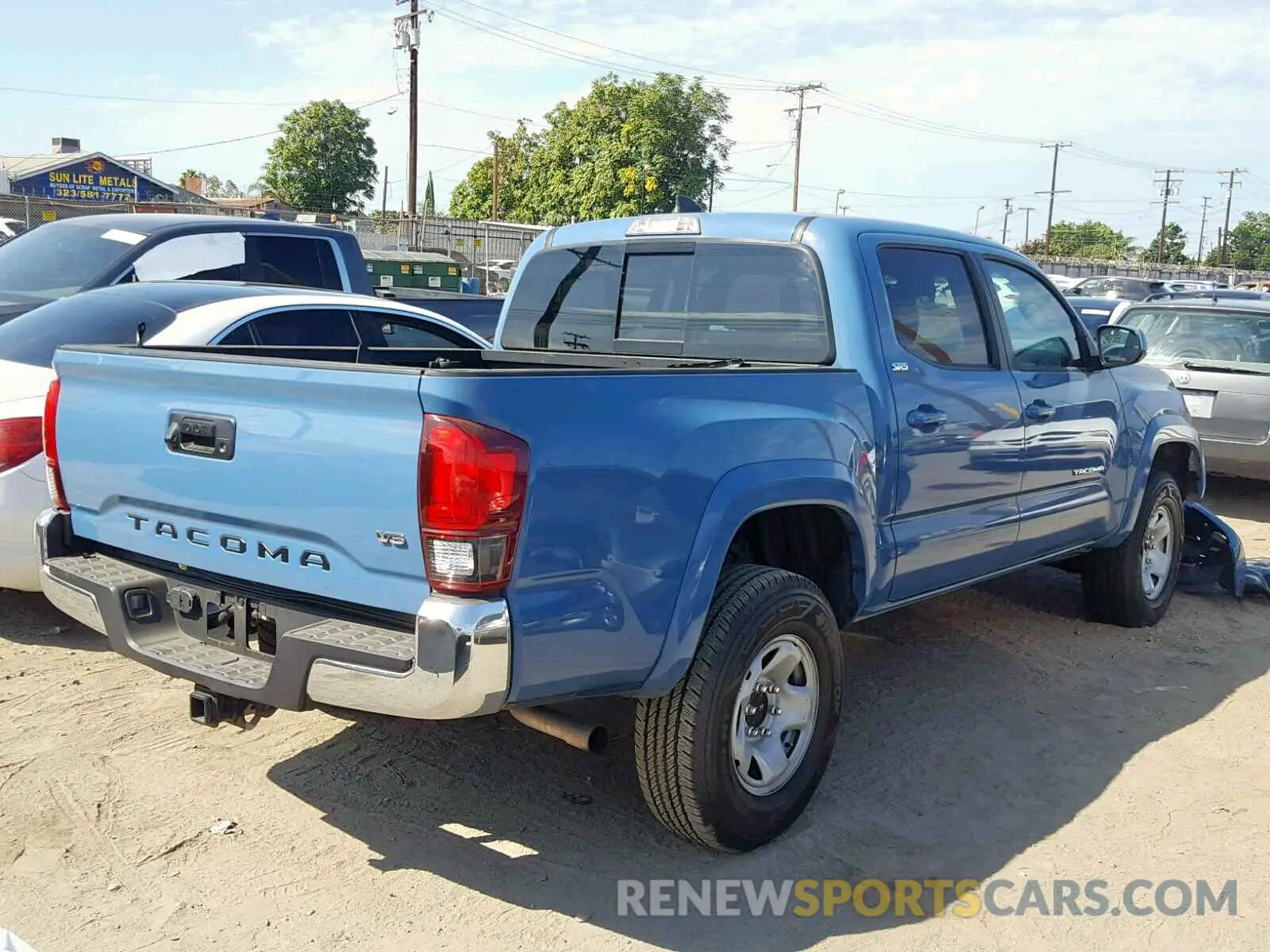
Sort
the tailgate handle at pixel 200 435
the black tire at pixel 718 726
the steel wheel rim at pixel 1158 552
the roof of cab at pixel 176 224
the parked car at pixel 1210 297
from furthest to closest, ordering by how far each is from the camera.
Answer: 1. the parked car at pixel 1210 297
2. the roof of cab at pixel 176 224
3. the steel wheel rim at pixel 1158 552
4. the black tire at pixel 718 726
5. the tailgate handle at pixel 200 435

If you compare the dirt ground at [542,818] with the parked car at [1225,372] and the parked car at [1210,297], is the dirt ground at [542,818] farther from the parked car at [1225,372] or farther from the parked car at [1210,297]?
the parked car at [1210,297]

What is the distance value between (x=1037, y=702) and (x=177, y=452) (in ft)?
12.1

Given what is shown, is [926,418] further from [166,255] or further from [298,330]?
[166,255]

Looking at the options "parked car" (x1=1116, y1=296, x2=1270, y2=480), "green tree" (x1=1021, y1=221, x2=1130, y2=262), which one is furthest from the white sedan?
"green tree" (x1=1021, y1=221, x2=1130, y2=262)

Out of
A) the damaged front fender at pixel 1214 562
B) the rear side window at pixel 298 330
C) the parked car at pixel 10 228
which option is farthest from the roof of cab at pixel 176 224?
the parked car at pixel 10 228

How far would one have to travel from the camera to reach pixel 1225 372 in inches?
367

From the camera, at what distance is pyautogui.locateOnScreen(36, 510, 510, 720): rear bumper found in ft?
9.12

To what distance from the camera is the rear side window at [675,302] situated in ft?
14.2

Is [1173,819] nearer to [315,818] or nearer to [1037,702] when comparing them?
[1037,702]

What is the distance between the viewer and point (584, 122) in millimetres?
45594

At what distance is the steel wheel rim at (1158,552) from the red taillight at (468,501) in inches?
179

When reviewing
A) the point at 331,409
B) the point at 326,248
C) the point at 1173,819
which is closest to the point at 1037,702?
the point at 1173,819

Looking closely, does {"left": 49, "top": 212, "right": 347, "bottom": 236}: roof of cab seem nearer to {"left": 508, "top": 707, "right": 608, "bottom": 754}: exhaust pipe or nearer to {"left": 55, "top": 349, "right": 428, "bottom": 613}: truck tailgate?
{"left": 55, "top": 349, "right": 428, "bottom": 613}: truck tailgate

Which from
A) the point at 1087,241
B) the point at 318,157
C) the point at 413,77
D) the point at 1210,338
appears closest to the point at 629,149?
the point at 413,77
